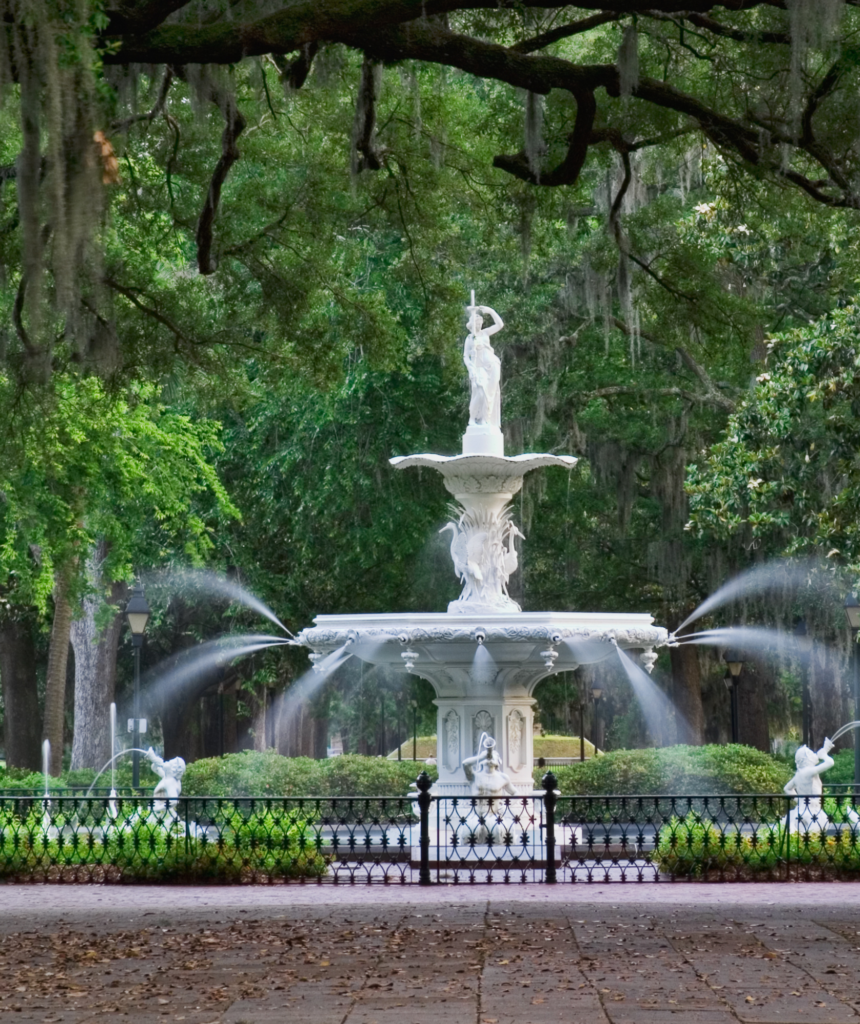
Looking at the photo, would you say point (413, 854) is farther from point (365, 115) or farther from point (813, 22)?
point (813, 22)

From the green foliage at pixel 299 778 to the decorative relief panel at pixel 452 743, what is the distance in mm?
5037

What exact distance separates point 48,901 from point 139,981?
5.65 metres

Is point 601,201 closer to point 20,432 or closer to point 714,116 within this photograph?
point 20,432

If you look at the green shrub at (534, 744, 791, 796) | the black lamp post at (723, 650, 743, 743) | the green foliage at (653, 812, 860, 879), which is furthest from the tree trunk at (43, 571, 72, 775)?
the green foliage at (653, 812, 860, 879)

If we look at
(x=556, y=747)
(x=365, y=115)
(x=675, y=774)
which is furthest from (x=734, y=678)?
(x=365, y=115)

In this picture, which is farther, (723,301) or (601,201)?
(601,201)

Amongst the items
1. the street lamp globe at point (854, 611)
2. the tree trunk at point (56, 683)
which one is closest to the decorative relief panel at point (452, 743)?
the street lamp globe at point (854, 611)

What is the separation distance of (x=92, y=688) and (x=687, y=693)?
40.8ft

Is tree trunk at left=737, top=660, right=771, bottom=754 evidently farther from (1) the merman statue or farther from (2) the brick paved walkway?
(2) the brick paved walkway

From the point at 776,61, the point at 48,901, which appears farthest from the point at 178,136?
the point at 48,901

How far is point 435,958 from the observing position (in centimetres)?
995

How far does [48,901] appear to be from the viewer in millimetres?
14508

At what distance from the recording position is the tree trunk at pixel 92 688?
32.7m

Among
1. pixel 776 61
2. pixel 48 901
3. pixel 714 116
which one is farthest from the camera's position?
pixel 48 901
